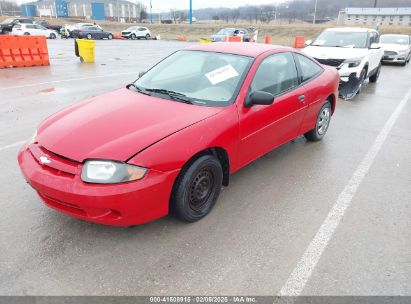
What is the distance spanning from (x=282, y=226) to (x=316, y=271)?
0.63m

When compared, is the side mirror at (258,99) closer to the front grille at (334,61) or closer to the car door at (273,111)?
the car door at (273,111)

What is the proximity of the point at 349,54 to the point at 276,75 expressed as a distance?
18.9 ft

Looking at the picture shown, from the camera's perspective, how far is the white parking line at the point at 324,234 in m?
2.56

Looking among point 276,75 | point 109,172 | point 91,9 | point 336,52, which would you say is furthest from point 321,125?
point 91,9

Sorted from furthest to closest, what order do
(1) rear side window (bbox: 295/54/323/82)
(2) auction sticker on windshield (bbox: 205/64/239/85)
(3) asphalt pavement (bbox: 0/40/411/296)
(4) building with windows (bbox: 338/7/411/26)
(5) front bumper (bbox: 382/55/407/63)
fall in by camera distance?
(4) building with windows (bbox: 338/7/411/26) < (5) front bumper (bbox: 382/55/407/63) < (1) rear side window (bbox: 295/54/323/82) < (2) auction sticker on windshield (bbox: 205/64/239/85) < (3) asphalt pavement (bbox: 0/40/411/296)

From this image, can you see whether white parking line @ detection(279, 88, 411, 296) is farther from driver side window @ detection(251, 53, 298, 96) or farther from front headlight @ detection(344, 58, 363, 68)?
front headlight @ detection(344, 58, 363, 68)

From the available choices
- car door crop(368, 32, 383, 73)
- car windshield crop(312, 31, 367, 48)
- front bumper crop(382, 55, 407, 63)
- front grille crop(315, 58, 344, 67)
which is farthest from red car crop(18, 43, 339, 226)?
front bumper crop(382, 55, 407, 63)

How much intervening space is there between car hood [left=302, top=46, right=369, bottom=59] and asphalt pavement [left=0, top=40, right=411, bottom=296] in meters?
4.70

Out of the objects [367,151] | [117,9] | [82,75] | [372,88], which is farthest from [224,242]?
[117,9]

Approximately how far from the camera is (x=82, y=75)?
38.1 feet

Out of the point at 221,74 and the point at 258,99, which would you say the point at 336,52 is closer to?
the point at 221,74

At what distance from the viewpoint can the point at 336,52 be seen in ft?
29.7

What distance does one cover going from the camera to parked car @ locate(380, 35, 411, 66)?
15.4m

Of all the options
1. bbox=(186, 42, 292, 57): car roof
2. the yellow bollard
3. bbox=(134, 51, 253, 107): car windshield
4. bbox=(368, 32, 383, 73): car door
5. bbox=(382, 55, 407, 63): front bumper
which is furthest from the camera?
bbox=(382, 55, 407, 63): front bumper
